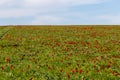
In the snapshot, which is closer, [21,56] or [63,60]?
[63,60]

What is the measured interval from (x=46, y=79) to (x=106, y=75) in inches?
114

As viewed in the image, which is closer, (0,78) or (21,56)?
(0,78)

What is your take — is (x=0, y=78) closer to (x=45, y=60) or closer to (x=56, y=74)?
(x=56, y=74)

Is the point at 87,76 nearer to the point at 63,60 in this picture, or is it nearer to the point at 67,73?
the point at 67,73

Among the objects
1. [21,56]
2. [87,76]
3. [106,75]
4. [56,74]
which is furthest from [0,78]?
[21,56]

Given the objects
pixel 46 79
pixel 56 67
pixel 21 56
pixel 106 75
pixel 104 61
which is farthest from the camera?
pixel 21 56

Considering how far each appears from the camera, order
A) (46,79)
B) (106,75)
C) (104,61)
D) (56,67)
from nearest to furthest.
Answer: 1. (46,79)
2. (106,75)
3. (56,67)
4. (104,61)

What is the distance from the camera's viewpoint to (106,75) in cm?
1359

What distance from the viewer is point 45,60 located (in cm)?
1798

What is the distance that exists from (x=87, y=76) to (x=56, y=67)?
2.60 m

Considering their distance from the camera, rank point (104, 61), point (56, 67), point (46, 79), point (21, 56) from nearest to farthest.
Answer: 1. point (46, 79)
2. point (56, 67)
3. point (104, 61)
4. point (21, 56)

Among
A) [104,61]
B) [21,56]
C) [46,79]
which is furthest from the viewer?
[21,56]

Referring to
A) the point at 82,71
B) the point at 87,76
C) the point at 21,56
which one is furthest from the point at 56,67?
the point at 21,56

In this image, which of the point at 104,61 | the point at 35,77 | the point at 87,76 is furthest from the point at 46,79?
the point at 104,61
